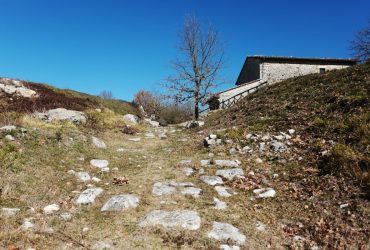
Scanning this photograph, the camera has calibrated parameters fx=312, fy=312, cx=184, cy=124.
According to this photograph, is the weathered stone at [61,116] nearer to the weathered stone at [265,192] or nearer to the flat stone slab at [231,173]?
the flat stone slab at [231,173]

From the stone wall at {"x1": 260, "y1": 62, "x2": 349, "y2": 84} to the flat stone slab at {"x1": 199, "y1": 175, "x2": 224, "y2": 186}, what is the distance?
110ft

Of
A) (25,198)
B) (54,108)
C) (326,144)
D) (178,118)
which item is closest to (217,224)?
(25,198)

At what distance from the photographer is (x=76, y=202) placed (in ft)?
23.8

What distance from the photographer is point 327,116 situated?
12.2 meters

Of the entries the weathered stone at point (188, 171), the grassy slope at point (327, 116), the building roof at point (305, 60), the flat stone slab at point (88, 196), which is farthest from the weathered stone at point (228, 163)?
the building roof at point (305, 60)

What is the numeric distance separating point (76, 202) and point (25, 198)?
112 cm

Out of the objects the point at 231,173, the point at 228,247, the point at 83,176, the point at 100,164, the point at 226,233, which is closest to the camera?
the point at 228,247

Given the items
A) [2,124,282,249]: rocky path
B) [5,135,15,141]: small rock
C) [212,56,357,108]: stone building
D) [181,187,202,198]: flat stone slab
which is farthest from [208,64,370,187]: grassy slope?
[212,56,357,108]: stone building

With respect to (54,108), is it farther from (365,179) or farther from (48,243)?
(365,179)

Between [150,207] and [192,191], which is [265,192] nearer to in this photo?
[192,191]

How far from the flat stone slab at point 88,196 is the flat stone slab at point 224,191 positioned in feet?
9.77

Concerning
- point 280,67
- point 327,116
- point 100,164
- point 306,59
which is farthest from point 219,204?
point 306,59

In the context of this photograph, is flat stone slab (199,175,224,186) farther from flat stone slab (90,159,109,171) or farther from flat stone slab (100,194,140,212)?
flat stone slab (90,159,109,171)

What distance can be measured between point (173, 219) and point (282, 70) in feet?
126
